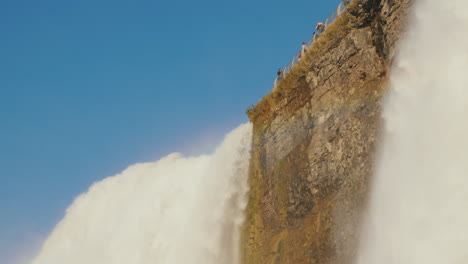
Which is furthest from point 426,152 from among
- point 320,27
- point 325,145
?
point 320,27

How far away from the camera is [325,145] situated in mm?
19844

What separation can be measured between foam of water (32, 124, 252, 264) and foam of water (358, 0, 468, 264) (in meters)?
11.4

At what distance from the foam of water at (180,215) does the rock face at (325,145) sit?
168 cm

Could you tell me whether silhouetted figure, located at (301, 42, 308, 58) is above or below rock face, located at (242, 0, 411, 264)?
above

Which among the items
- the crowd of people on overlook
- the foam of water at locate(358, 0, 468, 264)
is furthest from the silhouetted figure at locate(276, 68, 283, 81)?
the foam of water at locate(358, 0, 468, 264)

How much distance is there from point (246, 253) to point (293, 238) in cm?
449

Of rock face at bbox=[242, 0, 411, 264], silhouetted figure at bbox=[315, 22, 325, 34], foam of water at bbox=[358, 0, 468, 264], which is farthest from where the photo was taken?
silhouetted figure at bbox=[315, 22, 325, 34]

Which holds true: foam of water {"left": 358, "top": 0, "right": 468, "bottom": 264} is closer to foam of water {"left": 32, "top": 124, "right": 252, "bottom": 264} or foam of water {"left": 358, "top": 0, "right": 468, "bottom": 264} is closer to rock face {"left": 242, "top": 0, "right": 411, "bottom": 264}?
rock face {"left": 242, "top": 0, "right": 411, "bottom": 264}

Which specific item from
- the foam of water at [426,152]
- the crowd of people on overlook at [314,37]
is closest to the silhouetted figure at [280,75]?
the crowd of people on overlook at [314,37]

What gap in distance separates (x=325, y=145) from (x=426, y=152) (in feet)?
20.2

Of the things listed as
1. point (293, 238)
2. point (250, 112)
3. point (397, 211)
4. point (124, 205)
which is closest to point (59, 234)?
point (124, 205)

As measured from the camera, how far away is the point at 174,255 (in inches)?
1065

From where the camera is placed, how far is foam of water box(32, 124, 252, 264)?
26000 mm

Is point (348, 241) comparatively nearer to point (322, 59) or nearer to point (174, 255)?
point (322, 59)
